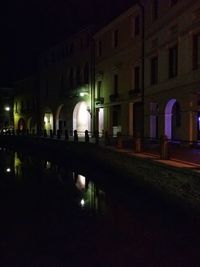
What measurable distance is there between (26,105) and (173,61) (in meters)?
37.8

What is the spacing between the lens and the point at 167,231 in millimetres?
10883

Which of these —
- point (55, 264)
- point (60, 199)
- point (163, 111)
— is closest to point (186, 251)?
point (55, 264)

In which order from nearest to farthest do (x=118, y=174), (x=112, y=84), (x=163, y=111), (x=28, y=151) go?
1. (x=118, y=174)
2. (x=163, y=111)
3. (x=112, y=84)
4. (x=28, y=151)

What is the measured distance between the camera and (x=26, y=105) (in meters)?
56.8

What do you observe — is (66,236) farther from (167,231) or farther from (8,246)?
(167,231)

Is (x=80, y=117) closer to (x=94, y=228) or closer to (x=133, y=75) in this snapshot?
(x=133, y=75)

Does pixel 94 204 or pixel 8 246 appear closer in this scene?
pixel 8 246

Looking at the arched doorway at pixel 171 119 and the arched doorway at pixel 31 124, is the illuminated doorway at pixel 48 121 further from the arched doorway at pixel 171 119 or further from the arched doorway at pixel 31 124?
the arched doorway at pixel 171 119

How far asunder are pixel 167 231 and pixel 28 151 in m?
28.6

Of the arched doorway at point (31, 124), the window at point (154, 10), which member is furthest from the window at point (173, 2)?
the arched doorway at point (31, 124)

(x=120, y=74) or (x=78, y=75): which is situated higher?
(x=78, y=75)

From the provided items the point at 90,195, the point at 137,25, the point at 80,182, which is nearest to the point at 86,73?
the point at 137,25

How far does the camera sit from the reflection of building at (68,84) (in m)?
37.0

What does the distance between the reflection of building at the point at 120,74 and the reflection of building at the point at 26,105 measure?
749 inches
